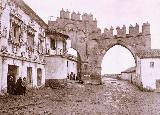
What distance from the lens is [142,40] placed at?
37.1m

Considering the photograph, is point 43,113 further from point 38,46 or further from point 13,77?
point 38,46

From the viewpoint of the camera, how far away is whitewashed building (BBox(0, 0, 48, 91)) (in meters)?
14.8

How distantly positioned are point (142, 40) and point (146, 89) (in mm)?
8835

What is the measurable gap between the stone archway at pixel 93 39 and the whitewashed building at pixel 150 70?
4761 millimetres

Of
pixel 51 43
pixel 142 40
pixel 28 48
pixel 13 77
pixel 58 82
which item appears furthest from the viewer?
pixel 142 40

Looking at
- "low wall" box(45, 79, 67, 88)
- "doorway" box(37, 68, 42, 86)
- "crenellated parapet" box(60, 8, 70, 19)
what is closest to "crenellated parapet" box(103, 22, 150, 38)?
"crenellated parapet" box(60, 8, 70, 19)

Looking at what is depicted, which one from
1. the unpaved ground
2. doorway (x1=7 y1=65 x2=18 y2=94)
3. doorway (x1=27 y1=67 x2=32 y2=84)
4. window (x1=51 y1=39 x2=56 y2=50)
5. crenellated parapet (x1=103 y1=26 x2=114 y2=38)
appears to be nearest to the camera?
the unpaved ground

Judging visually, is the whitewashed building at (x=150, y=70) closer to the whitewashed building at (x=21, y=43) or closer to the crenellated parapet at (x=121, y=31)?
the crenellated parapet at (x=121, y=31)

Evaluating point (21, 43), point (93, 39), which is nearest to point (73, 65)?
point (93, 39)

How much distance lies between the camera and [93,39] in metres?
38.5

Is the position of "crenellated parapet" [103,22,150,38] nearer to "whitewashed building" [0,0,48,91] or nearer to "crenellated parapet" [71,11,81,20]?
"crenellated parapet" [71,11,81,20]

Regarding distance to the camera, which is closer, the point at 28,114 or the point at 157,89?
the point at 28,114

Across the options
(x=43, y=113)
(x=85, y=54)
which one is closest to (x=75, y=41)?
(x=85, y=54)

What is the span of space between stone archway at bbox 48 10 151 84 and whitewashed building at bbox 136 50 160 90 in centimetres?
476
